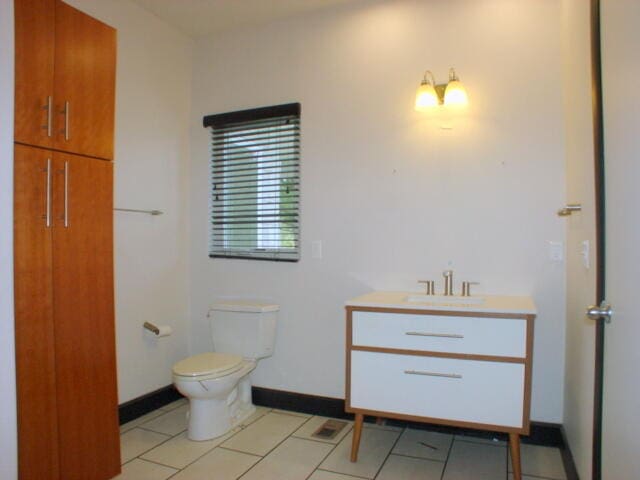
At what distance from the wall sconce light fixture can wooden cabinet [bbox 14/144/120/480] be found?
167 cm

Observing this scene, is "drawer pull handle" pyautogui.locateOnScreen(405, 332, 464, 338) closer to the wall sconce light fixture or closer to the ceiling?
the wall sconce light fixture

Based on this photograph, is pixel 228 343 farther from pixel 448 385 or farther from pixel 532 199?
pixel 532 199

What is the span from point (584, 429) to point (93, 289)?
2.16m

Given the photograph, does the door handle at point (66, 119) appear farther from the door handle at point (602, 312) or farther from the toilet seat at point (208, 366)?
the door handle at point (602, 312)

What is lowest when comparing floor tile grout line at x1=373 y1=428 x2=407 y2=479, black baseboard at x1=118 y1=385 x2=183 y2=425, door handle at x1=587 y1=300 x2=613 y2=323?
floor tile grout line at x1=373 y1=428 x2=407 y2=479

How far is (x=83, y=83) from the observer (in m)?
2.00

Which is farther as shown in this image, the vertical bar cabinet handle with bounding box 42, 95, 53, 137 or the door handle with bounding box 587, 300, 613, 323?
the vertical bar cabinet handle with bounding box 42, 95, 53, 137

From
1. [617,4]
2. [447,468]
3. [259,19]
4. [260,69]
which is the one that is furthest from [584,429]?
[259,19]

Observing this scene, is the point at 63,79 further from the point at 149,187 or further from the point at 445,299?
the point at 445,299

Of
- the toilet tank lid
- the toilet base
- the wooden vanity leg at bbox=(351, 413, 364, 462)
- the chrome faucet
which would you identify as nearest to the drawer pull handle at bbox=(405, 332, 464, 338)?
the chrome faucet

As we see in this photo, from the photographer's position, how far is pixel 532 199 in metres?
2.47

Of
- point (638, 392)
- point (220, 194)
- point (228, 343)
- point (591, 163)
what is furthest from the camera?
point (220, 194)

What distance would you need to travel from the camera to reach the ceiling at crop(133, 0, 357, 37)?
2.85 metres

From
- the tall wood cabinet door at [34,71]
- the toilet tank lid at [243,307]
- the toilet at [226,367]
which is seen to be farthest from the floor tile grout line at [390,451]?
the tall wood cabinet door at [34,71]
